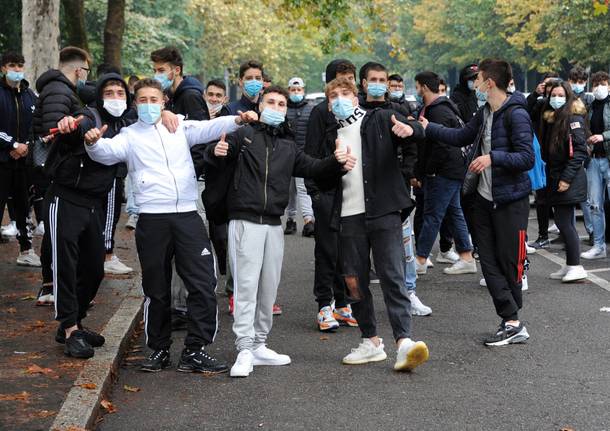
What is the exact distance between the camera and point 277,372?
7523 millimetres

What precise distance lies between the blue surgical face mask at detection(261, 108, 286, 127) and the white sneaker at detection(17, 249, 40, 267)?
17.3 feet

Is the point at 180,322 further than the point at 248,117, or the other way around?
Result: the point at 180,322

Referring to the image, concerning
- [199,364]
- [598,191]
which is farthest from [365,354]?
[598,191]

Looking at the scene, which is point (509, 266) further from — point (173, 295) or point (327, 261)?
point (173, 295)

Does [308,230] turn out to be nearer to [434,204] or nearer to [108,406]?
[434,204]

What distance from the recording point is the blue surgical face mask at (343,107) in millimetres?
7520

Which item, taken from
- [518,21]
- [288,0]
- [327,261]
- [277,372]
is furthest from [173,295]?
[518,21]

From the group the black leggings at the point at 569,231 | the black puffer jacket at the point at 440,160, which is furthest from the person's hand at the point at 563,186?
the black puffer jacket at the point at 440,160

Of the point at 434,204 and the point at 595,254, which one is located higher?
the point at 434,204

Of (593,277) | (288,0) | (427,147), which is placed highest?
(288,0)

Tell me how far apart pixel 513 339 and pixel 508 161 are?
131cm

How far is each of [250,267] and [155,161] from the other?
3.08 ft

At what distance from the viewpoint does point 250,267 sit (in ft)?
24.6

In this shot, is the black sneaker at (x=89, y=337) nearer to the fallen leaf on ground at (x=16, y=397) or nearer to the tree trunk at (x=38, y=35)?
the fallen leaf on ground at (x=16, y=397)
